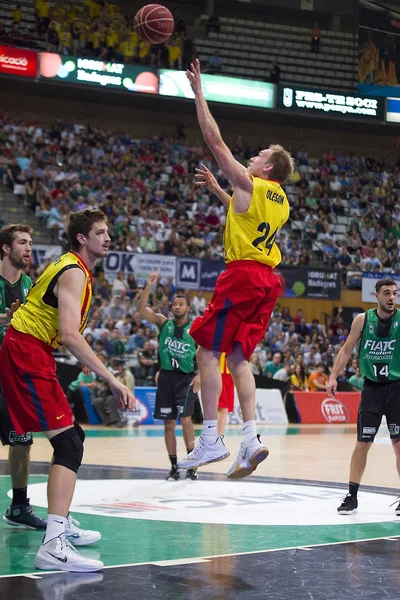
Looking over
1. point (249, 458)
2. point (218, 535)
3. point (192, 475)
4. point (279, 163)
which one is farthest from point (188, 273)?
point (249, 458)

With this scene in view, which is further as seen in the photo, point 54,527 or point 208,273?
point 208,273

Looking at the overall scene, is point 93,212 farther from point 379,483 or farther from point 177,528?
point 379,483

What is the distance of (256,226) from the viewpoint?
22.0 ft

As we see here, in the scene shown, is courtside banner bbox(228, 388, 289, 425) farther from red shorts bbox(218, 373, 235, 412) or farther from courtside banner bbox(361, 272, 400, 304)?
courtside banner bbox(361, 272, 400, 304)

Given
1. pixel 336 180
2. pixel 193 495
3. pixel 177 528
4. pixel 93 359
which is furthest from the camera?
pixel 336 180

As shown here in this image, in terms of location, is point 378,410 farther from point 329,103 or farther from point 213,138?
point 329,103

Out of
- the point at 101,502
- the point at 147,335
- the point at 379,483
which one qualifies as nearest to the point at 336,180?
the point at 147,335

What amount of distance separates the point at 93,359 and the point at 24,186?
2002 cm

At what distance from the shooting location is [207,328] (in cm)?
674

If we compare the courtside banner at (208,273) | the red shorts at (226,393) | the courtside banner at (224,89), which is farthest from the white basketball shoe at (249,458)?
the courtside banner at (224,89)

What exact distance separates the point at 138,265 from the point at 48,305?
57.1ft

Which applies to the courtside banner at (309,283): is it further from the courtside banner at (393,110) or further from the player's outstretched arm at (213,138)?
the player's outstretched arm at (213,138)

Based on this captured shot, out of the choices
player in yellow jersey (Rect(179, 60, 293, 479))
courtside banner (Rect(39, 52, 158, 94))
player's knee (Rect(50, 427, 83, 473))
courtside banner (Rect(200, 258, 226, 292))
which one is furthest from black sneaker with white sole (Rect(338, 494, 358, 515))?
courtside banner (Rect(39, 52, 158, 94))

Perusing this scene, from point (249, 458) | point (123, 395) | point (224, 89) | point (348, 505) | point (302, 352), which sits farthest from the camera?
point (224, 89)
